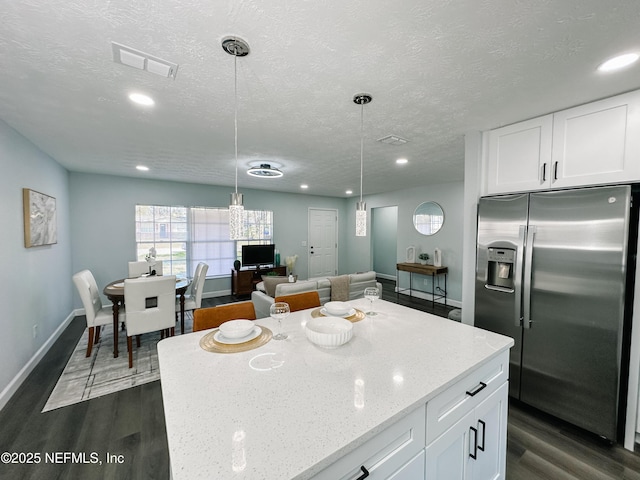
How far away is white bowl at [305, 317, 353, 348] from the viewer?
1.37 meters

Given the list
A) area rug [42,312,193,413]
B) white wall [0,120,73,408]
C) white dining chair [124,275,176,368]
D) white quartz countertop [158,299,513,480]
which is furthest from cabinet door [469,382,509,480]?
white wall [0,120,73,408]

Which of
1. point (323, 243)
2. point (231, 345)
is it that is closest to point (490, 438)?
point (231, 345)

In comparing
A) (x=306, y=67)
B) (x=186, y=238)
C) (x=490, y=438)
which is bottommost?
(x=490, y=438)

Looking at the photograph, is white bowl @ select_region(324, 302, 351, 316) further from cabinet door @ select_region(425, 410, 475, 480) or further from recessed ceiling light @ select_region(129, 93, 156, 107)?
recessed ceiling light @ select_region(129, 93, 156, 107)

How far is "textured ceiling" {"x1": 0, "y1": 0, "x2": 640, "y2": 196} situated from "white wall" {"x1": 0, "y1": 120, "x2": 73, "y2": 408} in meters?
0.32

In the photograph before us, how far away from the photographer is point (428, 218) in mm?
5836

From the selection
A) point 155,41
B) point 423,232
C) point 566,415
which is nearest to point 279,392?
point 155,41

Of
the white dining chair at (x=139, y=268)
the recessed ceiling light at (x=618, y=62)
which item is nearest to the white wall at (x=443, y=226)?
the recessed ceiling light at (x=618, y=62)

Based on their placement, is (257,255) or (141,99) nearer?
(141,99)

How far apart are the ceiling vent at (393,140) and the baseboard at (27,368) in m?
4.18

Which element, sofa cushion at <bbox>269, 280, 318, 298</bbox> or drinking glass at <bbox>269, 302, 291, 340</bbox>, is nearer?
drinking glass at <bbox>269, 302, 291, 340</bbox>

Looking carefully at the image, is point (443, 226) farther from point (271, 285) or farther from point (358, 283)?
point (271, 285)

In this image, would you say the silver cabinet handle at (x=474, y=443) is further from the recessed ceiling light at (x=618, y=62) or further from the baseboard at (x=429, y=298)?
the baseboard at (x=429, y=298)

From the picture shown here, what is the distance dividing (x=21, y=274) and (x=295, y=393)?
11.0 feet
